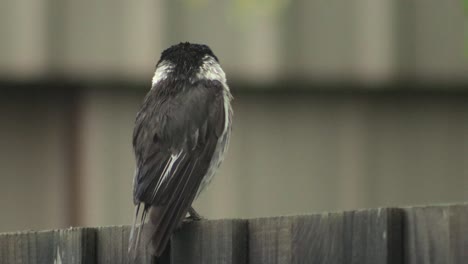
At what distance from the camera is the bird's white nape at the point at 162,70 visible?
19.2ft

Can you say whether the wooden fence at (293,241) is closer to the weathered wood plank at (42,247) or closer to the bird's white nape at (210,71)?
the weathered wood plank at (42,247)

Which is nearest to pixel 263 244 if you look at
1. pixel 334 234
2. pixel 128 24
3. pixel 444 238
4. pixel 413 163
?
pixel 334 234

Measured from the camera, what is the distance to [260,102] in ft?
25.5

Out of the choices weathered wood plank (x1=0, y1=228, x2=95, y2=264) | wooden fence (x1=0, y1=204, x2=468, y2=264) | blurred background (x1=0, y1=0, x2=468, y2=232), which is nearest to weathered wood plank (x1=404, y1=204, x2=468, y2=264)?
wooden fence (x1=0, y1=204, x2=468, y2=264)

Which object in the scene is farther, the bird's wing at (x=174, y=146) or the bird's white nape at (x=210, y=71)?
the bird's white nape at (x=210, y=71)

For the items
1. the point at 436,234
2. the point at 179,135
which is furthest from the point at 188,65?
the point at 436,234

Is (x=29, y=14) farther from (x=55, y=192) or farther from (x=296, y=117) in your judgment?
(x=296, y=117)

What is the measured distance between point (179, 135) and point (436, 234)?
2077 millimetres

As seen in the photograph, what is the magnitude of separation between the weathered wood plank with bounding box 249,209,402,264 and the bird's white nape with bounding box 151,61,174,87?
7.34ft

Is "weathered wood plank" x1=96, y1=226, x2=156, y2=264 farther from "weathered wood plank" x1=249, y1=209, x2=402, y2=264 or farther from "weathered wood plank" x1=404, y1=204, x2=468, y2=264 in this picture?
"weathered wood plank" x1=404, y1=204, x2=468, y2=264

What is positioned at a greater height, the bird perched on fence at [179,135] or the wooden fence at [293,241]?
the bird perched on fence at [179,135]

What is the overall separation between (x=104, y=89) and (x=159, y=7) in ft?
1.92

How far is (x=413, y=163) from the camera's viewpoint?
7941mm

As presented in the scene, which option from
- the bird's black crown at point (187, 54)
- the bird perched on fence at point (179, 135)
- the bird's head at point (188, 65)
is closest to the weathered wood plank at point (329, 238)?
the bird perched on fence at point (179, 135)
